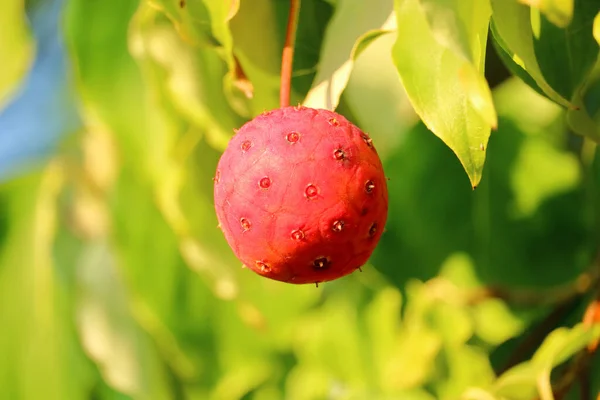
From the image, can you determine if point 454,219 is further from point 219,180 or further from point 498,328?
point 219,180

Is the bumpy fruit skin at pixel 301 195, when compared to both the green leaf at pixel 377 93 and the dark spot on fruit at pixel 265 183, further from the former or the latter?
the green leaf at pixel 377 93

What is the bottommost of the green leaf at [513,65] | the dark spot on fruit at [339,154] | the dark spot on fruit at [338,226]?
the dark spot on fruit at [338,226]

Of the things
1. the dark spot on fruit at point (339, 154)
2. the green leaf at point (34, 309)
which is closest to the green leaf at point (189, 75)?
the dark spot on fruit at point (339, 154)

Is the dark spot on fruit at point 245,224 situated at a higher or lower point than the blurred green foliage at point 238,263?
higher

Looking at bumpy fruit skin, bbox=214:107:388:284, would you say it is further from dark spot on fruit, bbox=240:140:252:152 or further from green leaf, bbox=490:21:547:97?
green leaf, bbox=490:21:547:97

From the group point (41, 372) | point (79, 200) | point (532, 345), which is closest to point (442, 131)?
point (532, 345)

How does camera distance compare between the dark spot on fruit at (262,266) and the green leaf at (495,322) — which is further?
the green leaf at (495,322)
